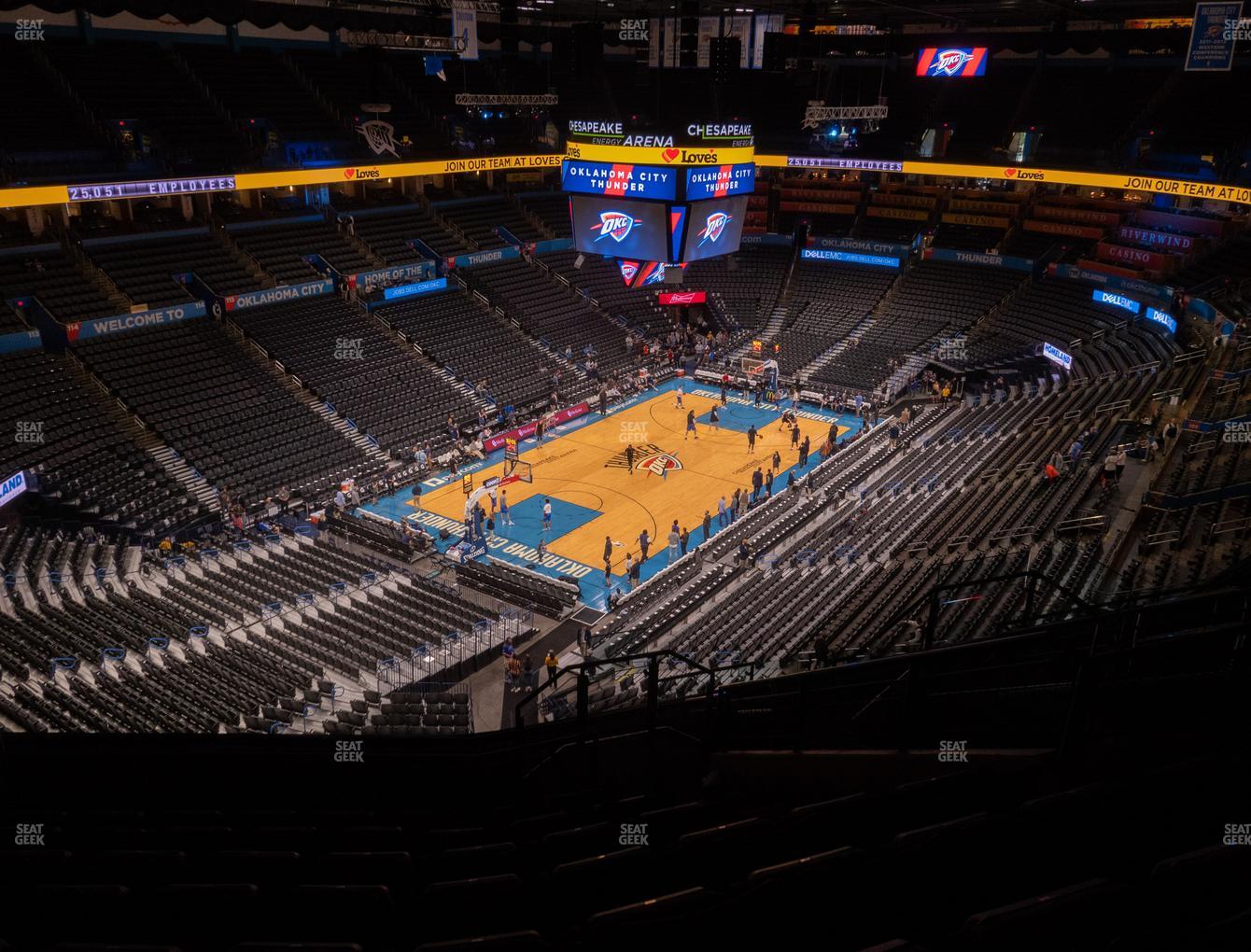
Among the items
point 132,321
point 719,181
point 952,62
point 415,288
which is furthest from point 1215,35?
point 132,321

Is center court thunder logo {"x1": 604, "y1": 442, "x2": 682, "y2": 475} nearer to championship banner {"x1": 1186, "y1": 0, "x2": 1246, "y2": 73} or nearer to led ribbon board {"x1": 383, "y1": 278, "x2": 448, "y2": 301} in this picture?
led ribbon board {"x1": 383, "y1": 278, "x2": 448, "y2": 301}

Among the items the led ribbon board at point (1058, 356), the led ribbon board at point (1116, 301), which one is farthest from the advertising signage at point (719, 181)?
the led ribbon board at point (1116, 301)

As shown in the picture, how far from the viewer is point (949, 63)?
137ft

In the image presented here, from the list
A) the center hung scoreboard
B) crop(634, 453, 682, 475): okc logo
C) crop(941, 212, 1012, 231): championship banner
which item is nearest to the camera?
the center hung scoreboard

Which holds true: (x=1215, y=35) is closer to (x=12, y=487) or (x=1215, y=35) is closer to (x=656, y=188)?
(x=656, y=188)

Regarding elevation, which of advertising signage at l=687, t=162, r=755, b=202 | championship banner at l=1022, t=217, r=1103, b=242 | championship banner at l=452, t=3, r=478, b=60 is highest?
championship banner at l=452, t=3, r=478, b=60

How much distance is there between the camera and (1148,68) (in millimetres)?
44594

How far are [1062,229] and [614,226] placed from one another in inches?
1120

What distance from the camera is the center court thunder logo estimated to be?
3255 cm

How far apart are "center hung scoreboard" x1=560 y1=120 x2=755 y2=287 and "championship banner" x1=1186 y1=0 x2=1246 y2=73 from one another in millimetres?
12003

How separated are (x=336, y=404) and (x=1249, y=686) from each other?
3181 cm

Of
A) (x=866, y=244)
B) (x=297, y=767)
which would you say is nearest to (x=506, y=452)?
(x=297, y=767)

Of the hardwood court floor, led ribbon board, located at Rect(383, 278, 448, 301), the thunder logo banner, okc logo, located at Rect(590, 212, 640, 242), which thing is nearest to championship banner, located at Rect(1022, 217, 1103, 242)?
the thunder logo banner

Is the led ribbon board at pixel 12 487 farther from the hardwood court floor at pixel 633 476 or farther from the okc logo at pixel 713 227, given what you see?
the okc logo at pixel 713 227
